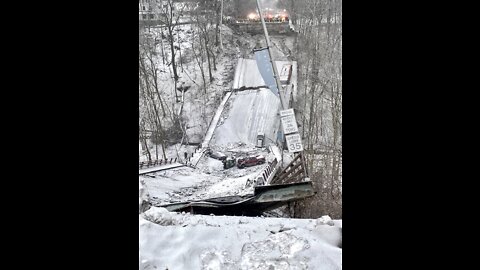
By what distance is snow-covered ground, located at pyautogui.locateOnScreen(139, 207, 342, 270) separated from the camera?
9.98 ft

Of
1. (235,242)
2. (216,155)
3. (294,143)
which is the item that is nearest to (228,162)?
(216,155)

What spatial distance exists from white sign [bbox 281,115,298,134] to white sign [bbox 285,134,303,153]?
1.7 inches

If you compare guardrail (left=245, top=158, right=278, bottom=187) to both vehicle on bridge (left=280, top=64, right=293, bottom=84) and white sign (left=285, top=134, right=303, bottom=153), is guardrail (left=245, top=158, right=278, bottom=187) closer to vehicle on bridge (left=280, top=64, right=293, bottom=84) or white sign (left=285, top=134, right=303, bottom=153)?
white sign (left=285, top=134, right=303, bottom=153)

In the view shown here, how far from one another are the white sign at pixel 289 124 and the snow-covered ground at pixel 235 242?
0.73 meters

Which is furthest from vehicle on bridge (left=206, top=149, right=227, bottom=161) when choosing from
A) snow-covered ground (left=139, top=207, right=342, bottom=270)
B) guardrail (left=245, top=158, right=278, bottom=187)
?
snow-covered ground (left=139, top=207, right=342, bottom=270)

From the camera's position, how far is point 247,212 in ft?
11.6

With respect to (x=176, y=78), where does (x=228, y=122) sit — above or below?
below

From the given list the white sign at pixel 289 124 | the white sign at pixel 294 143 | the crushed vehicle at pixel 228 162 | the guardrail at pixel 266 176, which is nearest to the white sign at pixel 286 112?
the white sign at pixel 289 124

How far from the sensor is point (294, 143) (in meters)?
3.54

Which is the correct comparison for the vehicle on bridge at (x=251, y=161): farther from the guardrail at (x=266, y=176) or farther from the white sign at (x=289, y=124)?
the white sign at (x=289, y=124)

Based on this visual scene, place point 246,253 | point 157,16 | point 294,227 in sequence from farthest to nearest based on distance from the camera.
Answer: point 157,16 → point 294,227 → point 246,253

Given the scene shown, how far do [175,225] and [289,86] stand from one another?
4.83 feet

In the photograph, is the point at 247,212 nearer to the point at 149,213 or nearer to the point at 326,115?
the point at 149,213
